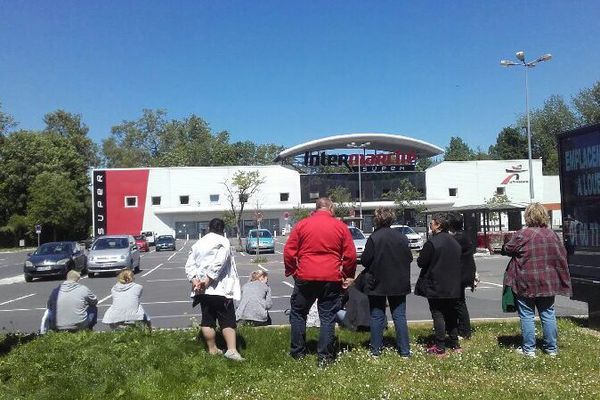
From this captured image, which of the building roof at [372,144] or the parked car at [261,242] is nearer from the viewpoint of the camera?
the parked car at [261,242]

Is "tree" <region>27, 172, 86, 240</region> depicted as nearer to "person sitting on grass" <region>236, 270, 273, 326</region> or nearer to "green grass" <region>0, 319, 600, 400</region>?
"person sitting on grass" <region>236, 270, 273, 326</region>

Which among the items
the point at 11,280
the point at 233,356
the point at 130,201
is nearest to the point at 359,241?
the point at 11,280

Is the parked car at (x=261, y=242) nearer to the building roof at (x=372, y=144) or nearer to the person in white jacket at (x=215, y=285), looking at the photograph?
the building roof at (x=372, y=144)

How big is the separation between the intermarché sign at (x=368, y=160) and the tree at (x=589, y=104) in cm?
2254

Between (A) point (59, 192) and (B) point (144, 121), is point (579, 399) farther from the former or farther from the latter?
(B) point (144, 121)

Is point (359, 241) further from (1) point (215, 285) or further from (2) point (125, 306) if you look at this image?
(1) point (215, 285)

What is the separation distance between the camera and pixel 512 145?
106375mm

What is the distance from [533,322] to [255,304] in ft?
13.2

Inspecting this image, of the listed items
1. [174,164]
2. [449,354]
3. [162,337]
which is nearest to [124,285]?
[162,337]

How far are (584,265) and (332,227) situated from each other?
4215 mm

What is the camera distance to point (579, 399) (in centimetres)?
493

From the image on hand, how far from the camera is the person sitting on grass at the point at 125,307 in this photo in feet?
27.5

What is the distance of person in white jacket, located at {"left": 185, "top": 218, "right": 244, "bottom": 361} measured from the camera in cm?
667

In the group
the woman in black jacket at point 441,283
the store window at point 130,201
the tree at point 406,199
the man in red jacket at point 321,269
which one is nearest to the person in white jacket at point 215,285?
the man in red jacket at point 321,269
